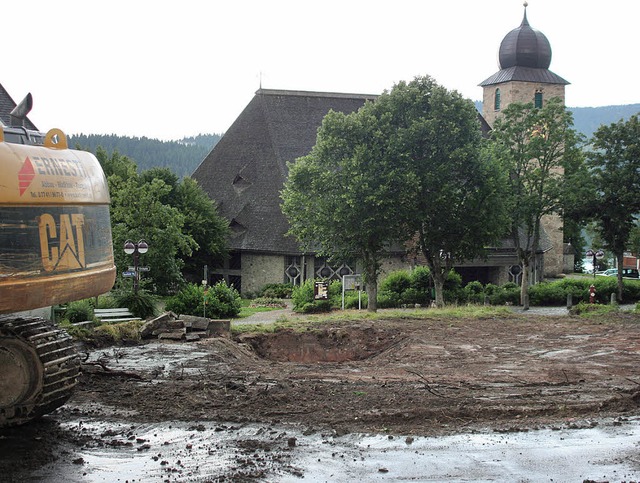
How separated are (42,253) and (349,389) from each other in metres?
6.49

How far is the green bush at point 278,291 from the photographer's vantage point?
152 ft

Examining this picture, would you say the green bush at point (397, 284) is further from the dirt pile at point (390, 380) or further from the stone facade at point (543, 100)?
the stone facade at point (543, 100)

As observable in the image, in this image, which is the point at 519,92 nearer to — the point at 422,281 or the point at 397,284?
the point at 422,281

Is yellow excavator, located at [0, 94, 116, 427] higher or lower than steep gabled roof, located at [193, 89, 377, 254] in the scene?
lower

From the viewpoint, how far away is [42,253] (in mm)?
11422

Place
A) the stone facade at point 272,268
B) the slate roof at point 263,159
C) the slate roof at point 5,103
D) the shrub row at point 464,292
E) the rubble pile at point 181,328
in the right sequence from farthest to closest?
the slate roof at point 263,159
the stone facade at point 272,268
the shrub row at point 464,292
the slate roof at point 5,103
the rubble pile at point 181,328

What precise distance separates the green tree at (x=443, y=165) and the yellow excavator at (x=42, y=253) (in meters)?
21.4

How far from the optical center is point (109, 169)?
1902 inches

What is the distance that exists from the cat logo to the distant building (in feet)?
108

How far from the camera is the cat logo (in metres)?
11.5

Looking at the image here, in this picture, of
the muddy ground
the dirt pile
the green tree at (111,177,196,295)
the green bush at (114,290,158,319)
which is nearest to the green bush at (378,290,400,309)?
the green tree at (111,177,196,295)

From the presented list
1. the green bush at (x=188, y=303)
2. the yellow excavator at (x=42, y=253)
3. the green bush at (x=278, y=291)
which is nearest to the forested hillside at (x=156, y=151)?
the green bush at (x=278, y=291)

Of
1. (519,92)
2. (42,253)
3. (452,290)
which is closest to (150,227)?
(452,290)

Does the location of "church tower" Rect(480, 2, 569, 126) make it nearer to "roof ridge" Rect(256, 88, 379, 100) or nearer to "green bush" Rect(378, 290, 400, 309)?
Answer: "roof ridge" Rect(256, 88, 379, 100)
